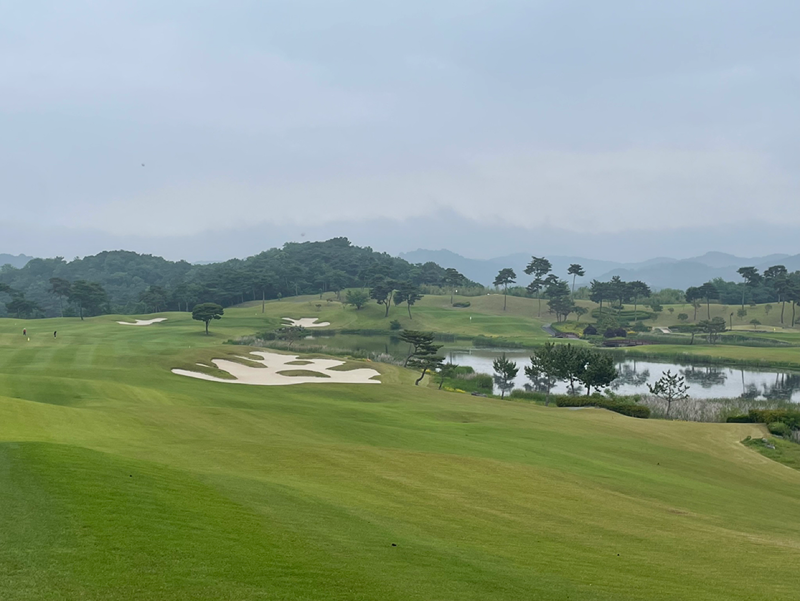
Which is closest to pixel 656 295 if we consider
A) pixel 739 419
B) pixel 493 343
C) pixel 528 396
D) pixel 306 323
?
pixel 493 343

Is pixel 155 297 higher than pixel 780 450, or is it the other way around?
pixel 155 297

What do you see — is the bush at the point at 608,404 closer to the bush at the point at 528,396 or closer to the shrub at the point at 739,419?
the bush at the point at 528,396

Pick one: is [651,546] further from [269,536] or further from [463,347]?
[463,347]

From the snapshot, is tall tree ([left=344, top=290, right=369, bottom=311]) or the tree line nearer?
the tree line

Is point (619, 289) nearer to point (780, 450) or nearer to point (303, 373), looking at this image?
point (303, 373)

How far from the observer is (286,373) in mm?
42812

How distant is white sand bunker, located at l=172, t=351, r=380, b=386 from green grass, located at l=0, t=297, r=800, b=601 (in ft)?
32.8

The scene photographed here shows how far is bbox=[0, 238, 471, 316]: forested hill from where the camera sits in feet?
411

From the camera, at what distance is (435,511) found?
492 inches

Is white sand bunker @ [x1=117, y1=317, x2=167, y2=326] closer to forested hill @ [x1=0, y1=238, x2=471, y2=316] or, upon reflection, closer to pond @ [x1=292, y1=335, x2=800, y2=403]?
forested hill @ [x1=0, y1=238, x2=471, y2=316]

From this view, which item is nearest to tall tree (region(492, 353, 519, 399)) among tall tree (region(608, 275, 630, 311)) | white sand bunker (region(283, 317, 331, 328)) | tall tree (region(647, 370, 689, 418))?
tall tree (region(647, 370, 689, 418))

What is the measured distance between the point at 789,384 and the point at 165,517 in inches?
2405

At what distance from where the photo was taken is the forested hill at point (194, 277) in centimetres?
12512

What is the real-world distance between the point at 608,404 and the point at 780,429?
9.39m
